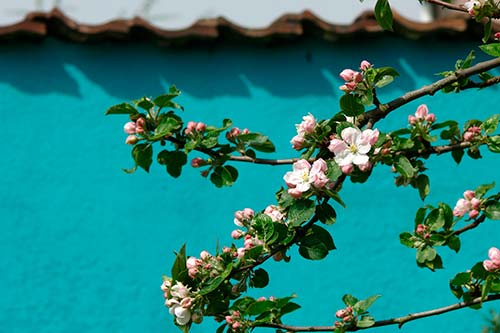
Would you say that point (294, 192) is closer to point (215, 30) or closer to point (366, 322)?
point (366, 322)

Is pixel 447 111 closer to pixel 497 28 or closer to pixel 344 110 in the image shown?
pixel 497 28

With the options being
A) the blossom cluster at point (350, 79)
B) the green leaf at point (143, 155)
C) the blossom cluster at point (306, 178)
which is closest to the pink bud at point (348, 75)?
the blossom cluster at point (350, 79)

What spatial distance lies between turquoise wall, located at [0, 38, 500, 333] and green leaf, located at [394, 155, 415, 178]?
72.6 inches

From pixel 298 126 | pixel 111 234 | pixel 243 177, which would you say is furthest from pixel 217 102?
pixel 298 126

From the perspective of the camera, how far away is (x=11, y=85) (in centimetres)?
390

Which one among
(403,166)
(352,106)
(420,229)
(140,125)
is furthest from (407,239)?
(140,125)

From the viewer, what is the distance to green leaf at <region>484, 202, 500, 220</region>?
211 cm

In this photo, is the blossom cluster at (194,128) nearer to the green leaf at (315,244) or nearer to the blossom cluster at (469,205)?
the green leaf at (315,244)

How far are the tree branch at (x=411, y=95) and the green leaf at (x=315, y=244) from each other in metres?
0.23

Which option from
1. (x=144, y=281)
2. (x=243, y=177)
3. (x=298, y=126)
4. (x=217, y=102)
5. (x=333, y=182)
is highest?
(x=217, y=102)

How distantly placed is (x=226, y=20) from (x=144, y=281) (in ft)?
3.29

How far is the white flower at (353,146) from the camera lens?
1843 millimetres

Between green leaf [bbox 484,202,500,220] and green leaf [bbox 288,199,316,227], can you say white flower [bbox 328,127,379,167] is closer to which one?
green leaf [bbox 288,199,316,227]

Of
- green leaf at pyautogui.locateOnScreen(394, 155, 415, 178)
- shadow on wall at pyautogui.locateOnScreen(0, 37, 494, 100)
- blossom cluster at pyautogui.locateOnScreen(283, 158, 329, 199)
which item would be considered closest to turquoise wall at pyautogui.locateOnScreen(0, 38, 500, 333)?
shadow on wall at pyautogui.locateOnScreen(0, 37, 494, 100)
